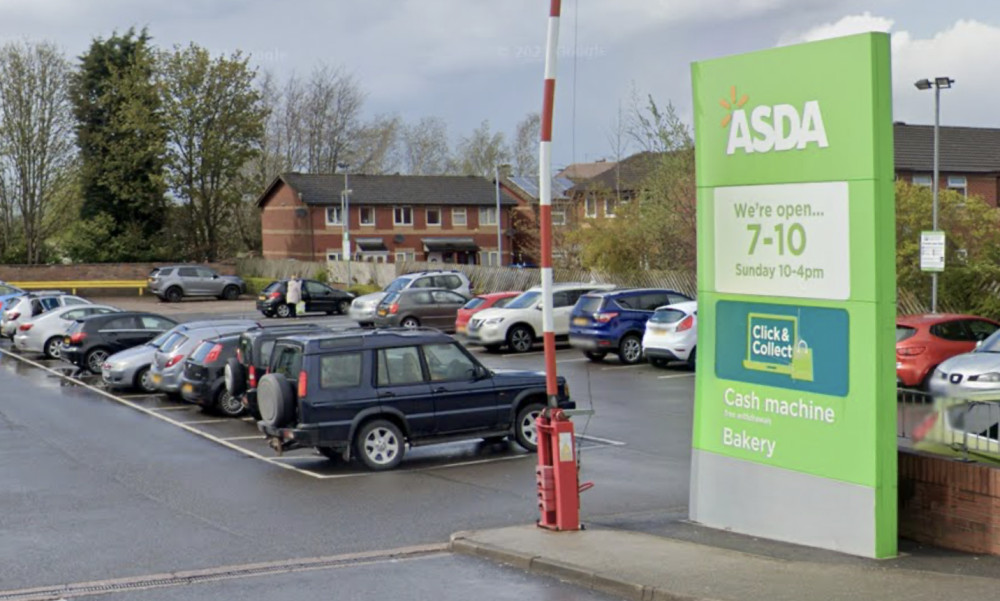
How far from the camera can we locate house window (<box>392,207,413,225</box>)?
7519cm

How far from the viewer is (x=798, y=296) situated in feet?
35.3

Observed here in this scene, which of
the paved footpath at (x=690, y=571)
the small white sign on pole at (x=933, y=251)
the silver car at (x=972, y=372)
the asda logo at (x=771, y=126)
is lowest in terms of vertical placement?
the paved footpath at (x=690, y=571)

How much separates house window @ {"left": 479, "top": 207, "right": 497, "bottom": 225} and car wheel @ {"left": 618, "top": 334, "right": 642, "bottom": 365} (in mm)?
49311

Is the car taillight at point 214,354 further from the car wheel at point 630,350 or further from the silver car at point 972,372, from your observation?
the silver car at point 972,372

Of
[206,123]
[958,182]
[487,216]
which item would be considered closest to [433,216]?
[487,216]

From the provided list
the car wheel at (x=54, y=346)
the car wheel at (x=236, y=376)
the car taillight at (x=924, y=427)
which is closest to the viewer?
the car taillight at (x=924, y=427)

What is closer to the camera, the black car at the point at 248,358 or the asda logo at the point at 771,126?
the asda logo at the point at 771,126

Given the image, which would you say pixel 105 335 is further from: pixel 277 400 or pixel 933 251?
pixel 933 251

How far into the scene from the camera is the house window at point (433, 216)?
250 feet

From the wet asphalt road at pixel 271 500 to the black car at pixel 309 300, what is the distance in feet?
84.5

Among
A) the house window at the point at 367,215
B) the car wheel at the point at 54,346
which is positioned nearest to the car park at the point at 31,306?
the car wheel at the point at 54,346

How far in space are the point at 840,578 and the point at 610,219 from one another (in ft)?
122

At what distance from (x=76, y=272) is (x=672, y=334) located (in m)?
48.7

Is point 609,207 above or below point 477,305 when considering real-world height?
above
